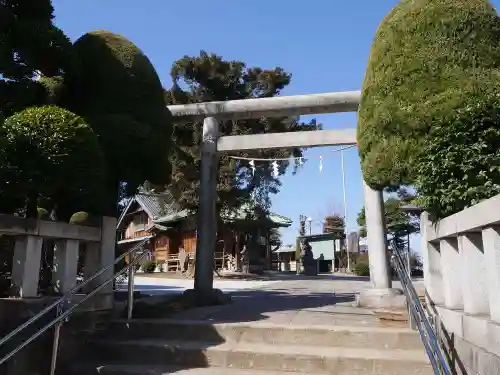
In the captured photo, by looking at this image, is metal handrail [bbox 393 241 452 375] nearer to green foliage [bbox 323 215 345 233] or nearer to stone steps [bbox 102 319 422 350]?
stone steps [bbox 102 319 422 350]

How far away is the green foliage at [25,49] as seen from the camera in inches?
174

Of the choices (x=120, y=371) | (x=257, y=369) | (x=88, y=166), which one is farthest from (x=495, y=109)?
(x=120, y=371)

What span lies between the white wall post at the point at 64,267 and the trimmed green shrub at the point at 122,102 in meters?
1.27

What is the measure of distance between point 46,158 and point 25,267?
1010 mm

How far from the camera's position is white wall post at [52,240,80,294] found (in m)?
4.26

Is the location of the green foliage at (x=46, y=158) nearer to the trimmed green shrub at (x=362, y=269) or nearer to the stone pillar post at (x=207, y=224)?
the stone pillar post at (x=207, y=224)

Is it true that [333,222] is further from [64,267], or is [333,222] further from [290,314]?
[64,267]

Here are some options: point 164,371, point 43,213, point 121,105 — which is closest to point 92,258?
point 43,213

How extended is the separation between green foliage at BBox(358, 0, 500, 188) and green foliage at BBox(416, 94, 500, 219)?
5cm

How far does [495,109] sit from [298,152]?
1238 cm

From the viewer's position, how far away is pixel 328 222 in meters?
36.7

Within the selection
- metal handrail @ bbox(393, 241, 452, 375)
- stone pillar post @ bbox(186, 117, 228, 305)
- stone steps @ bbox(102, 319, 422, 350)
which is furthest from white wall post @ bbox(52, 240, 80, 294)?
metal handrail @ bbox(393, 241, 452, 375)

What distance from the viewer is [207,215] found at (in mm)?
7121

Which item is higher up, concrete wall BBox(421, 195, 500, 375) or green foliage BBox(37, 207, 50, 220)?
green foliage BBox(37, 207, 50, 220)
